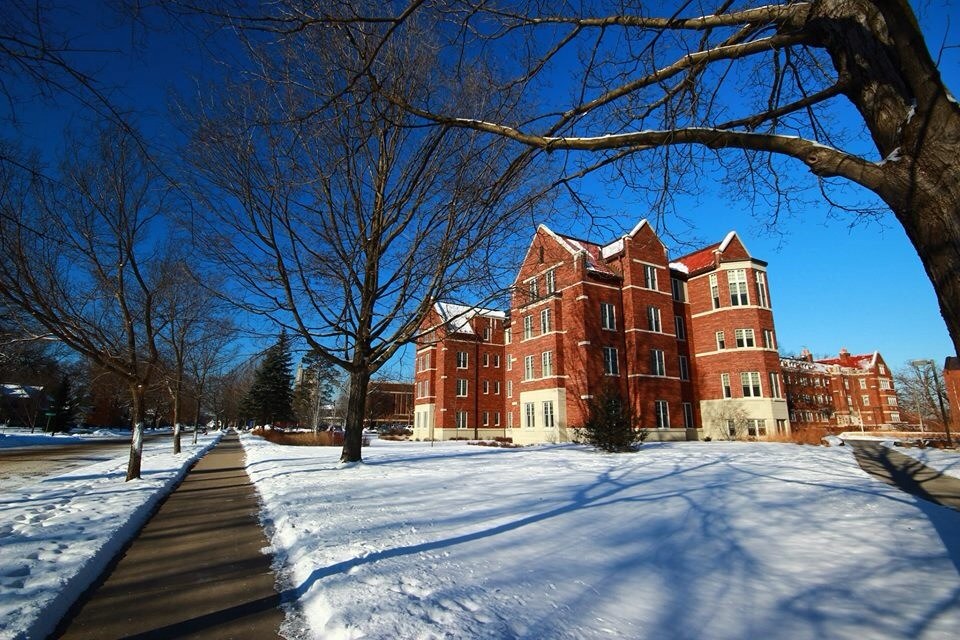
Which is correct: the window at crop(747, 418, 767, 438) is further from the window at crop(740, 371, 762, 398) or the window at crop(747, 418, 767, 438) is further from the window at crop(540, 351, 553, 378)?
the window at crop(540, 351, 553, 378)

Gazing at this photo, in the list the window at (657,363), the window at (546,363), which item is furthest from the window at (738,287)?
the window at (546,363)

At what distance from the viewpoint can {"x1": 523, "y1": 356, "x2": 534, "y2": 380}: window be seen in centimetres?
3089

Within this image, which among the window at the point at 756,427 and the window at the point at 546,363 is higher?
the window at the point at 546,363

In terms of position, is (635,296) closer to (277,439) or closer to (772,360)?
(772,360)

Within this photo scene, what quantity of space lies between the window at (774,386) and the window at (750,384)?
72 centimetres

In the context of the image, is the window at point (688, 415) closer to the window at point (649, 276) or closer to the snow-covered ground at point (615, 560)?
the window at point (649, 276)

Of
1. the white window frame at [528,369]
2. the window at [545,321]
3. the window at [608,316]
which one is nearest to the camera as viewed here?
the window at [608,316]

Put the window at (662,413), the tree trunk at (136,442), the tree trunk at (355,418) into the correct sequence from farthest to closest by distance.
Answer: the window at (662,413) < the tree trunk at (355,418) < the tree trunk at (136,442)

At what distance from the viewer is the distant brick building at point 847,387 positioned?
67188mm

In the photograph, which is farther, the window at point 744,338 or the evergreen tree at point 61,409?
the evergreen tree at point 61,409

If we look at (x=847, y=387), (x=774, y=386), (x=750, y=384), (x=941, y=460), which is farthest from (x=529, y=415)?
(x=847, y=387)

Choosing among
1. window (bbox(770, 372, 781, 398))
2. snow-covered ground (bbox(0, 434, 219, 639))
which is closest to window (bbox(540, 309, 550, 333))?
window (bbox(770, 372, 781, 398))

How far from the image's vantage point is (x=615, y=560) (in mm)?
4895

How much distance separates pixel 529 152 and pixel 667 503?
629 cm
